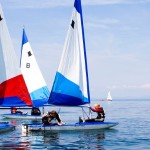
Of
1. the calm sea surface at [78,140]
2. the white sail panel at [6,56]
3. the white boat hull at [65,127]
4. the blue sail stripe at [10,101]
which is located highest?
the white sail panel at [6,56]

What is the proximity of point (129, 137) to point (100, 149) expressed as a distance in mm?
6817

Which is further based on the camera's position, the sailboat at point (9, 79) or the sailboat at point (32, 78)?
the sailboat at point (32, 78)

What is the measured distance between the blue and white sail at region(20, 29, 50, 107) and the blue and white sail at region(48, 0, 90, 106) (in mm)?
16195

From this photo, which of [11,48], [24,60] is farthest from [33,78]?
[11,48]

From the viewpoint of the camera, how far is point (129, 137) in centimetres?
3269

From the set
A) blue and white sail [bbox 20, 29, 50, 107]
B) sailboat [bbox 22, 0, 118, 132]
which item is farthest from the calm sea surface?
blue and white sail [bbox 20, 29, 50, 107]

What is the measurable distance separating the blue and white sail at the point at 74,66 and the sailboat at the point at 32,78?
16.1 metres

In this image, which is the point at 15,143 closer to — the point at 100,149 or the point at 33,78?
the point at 100,149

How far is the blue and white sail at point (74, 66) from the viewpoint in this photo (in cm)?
3622

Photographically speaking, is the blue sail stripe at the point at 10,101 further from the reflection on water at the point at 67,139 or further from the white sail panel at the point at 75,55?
the white sail panel at the point at 75,55

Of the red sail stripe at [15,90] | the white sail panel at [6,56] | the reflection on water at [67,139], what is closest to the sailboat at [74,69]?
the reflection on water at [67,139]

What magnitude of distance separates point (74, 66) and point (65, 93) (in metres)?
2.58

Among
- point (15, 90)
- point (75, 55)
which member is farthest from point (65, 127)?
point (75, 55)

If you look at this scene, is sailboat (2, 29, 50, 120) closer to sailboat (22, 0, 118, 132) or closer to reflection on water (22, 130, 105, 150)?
sailboat (22, 0, 118, 132)
